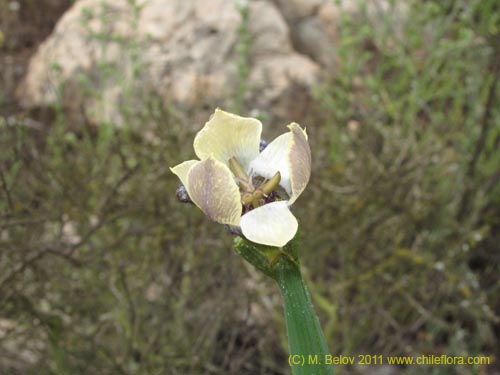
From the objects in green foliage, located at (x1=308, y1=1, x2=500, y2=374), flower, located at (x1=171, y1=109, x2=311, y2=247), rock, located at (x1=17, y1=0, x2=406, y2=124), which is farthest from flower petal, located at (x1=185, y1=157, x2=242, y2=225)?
rock, located at (x1=17, y1=0, x2=406, y2=124)

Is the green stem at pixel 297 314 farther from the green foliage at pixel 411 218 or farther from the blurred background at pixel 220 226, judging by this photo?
the green foliage at pixel 411 218

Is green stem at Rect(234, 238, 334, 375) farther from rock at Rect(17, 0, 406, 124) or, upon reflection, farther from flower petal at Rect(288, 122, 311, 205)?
rock at Rect(17, 0, 406, 124)

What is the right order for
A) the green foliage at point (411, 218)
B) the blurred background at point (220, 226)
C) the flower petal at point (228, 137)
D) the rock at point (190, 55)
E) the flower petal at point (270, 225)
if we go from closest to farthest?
the flower petal at point (270, 225)
the flower petal at point (228, 137)
the blurred background at point (220, 226)
the green foliage at point (411, 218)
the rock at point (190, 55)

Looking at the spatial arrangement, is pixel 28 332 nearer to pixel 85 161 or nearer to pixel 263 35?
pixel 85 161

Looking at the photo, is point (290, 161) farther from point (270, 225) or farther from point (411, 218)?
point (411, 218)

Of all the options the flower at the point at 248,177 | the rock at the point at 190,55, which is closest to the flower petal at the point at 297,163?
the flower at the point at 248,177

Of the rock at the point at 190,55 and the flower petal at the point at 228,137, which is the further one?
the rock at the point at 190,55

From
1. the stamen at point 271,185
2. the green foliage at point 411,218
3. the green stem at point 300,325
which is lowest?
the green foliage at point 411,218

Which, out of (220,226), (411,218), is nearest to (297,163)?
(220,226)
